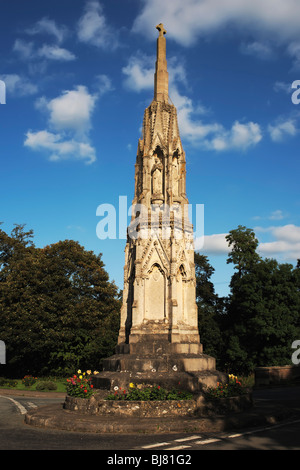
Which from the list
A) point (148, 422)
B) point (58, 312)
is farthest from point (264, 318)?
point (148, 422)

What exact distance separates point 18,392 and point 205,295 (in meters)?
22.4

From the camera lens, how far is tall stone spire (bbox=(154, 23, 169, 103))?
54.3 ft

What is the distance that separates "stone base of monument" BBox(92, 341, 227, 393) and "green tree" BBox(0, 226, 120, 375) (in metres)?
16.7

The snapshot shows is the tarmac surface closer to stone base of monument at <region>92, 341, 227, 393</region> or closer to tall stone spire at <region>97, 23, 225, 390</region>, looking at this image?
stone base of monument at <region>92, 341, 227, 393</region>

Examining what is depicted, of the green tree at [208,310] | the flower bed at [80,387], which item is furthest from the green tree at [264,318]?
the flower bed at [80,387]

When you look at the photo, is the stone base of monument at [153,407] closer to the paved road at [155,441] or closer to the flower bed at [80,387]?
the flower bed at [80,387]

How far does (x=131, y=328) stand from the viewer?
13531mm

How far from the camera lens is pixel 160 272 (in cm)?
1416

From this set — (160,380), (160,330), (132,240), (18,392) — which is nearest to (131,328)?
(160,330)

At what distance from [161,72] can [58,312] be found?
21.0 meters

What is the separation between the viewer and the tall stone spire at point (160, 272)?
12383mm

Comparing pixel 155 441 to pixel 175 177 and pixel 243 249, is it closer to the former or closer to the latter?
pixel 175 177

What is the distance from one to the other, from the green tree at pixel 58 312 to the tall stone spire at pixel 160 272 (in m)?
16.2

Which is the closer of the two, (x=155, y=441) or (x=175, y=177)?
(x=155, y=441)
